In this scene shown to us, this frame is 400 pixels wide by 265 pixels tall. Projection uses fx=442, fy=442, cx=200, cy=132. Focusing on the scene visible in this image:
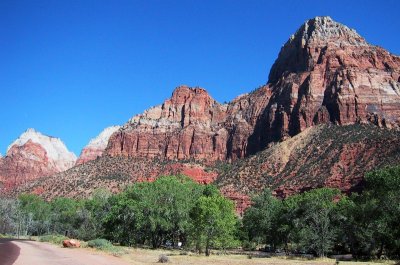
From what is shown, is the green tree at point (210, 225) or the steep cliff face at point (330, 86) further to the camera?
the steep cliff face at point (330, 86)

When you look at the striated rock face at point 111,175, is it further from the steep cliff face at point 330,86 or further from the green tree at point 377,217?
the green tree at point 377,217

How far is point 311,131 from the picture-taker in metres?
149

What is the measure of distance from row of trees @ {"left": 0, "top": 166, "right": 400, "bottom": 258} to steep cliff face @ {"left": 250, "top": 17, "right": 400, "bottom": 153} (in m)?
85.9

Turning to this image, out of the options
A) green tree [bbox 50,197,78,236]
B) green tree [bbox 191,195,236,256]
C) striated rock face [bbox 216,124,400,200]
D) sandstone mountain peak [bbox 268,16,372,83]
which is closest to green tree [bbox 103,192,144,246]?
green tree [bbox 191,195,236,256]

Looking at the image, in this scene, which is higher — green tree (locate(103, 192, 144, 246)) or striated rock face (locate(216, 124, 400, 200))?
striated rock face (locate(216, 124, 400, 200))

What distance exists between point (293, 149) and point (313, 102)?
25638 millimetres

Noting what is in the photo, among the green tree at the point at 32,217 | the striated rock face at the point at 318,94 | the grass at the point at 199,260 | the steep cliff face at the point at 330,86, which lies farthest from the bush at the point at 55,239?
the striated rock face at the point at 318,94

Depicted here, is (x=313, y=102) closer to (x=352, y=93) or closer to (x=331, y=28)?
(x=352, y=93)

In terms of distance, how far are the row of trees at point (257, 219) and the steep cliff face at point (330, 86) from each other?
85.9m

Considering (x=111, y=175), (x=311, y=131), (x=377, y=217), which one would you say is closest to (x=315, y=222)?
(x=377, y=217)

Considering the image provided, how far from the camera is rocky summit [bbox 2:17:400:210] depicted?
118938 millimetres

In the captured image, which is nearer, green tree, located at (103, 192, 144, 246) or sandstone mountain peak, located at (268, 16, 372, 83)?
green tree, located at (103, 192, 144, 246)

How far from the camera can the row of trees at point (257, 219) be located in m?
44.2

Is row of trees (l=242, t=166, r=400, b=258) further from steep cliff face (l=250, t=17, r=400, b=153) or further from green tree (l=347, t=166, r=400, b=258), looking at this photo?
steep cliff face (l=250, t=17, r=400, b=153)
